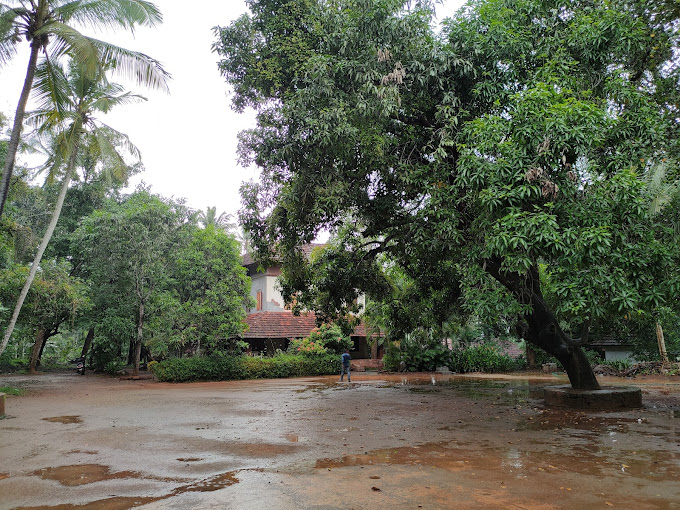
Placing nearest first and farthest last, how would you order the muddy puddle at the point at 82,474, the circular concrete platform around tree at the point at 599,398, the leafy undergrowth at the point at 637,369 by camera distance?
the muddy puddle at the point at 82,474
the circular concrete platform around tree at the point at 599,398
the leafy undergrowth at the point at 637,369

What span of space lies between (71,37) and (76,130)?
5.39 metres

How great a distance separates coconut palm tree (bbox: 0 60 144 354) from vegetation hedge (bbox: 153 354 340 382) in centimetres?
684

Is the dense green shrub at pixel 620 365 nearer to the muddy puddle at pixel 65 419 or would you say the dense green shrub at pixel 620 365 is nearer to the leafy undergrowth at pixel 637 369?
the leafy undergrowth at pixel 637 369

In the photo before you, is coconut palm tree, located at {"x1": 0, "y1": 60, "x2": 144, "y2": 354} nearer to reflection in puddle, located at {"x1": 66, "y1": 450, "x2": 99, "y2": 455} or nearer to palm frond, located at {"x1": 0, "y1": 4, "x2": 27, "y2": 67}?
palm frond, located at {"x1": 0, "y1": 4, "x2": 27, "y2": 67}

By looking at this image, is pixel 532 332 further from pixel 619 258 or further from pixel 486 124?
pixel 486 124

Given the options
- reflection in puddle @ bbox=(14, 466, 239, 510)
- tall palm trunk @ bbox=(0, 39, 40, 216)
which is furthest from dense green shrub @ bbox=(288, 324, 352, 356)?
reflection in puddle @ bbox=(14, 466, 239, 510)

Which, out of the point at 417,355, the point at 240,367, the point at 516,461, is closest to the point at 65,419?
the point at 516,461

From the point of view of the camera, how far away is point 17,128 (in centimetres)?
1126

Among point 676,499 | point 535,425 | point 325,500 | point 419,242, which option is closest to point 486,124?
point 419,242

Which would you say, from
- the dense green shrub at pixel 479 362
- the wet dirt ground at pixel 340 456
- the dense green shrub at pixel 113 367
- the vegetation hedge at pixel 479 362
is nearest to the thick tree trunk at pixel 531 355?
the vegetation hedge at pixel 479 362

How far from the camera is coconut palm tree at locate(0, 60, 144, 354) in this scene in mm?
15734

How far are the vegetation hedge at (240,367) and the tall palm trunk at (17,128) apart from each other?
12730mm

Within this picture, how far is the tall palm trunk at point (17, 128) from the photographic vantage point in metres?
11.0

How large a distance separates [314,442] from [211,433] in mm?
2168
